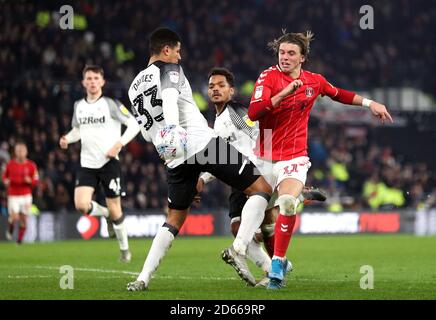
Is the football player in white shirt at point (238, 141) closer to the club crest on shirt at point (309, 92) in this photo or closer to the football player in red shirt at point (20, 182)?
the club crest on shirt at point (309, 92)

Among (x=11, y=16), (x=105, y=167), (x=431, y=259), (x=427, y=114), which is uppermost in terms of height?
(x=11, y=16)

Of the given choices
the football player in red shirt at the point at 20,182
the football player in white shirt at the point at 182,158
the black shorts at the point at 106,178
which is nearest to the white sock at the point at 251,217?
the football player in white shirt at the point at 182,158

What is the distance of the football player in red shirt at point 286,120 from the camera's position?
905 centimetres

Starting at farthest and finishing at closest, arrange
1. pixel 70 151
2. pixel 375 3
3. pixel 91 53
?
pixel 375 3 < pixel 91 53 < pixel 70 151

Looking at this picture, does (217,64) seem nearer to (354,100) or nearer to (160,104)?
(354,100)

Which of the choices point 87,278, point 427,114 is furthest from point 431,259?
point 427,114

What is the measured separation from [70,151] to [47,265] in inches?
410

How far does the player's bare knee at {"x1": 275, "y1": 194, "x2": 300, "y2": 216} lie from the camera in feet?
29.6

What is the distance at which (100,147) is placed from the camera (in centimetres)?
1425

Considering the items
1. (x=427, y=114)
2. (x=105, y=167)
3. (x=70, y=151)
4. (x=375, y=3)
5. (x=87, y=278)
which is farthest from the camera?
(x=375, y=3)

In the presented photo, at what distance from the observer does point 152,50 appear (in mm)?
8883

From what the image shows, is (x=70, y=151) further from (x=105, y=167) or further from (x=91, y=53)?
(x=105, y=167)
